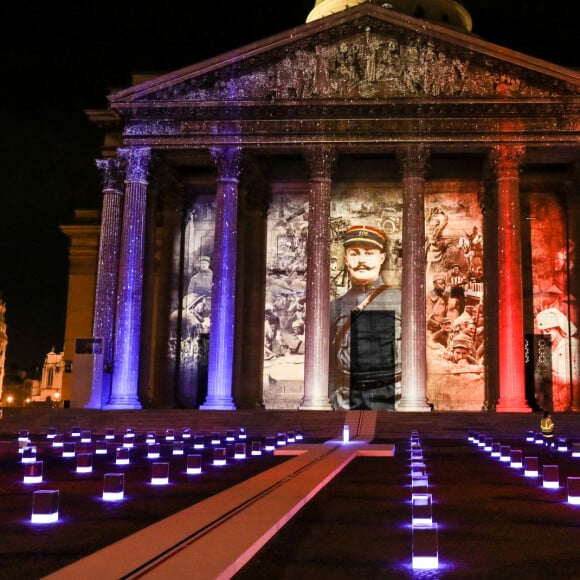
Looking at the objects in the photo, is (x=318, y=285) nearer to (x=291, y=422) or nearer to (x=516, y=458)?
(x=291, y=422)

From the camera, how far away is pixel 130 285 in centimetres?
A: 3269

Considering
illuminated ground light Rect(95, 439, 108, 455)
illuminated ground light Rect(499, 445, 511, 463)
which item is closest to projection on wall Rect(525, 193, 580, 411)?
illuminated ground light Rect(499, 445, 511, 463)

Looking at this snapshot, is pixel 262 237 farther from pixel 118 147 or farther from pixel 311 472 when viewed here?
pixel 311 472

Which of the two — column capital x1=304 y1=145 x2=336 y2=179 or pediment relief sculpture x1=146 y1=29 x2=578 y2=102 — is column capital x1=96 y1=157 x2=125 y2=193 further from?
column capital x1=304 y1=145 x2=336 y2=179

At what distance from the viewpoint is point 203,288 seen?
38.4 metres

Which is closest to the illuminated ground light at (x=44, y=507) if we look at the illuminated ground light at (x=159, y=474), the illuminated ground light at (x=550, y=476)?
the illuminated ground light at (x=159, y=474)

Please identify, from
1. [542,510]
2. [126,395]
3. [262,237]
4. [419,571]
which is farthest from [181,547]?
[262,237]

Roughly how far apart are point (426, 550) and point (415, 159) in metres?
26.6

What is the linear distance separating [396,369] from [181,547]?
30465 mm

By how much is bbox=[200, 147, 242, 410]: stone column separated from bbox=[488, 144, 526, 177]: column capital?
32.7ft

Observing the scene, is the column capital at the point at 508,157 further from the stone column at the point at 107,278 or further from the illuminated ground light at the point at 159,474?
the illuminated ground light at the point at 159,474

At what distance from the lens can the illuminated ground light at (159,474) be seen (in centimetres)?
1265

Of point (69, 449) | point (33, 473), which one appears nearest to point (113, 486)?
point (33, 473)

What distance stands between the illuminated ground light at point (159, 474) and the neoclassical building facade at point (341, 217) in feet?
61.7
